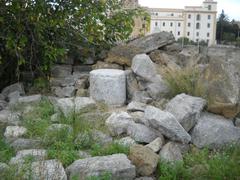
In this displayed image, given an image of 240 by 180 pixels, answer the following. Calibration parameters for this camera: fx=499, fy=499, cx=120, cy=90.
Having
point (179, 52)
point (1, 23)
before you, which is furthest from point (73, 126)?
point (179, 52)

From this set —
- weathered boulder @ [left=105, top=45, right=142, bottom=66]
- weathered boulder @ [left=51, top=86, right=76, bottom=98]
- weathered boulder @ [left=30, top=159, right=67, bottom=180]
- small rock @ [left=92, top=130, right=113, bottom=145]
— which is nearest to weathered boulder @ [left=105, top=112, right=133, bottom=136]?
small rock @ [left=92, top=130, right=113, bottom=145]

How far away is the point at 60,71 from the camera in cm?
873

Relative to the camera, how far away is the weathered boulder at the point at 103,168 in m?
4.98

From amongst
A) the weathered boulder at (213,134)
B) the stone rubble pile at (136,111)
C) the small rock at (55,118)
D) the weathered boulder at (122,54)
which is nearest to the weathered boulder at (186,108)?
the stone rubble pile at (136,111)

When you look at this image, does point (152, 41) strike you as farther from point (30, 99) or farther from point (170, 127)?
point (170, 127)

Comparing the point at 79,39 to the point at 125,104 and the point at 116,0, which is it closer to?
the point at 116,0

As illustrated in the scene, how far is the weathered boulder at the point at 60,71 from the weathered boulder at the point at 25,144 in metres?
2.87

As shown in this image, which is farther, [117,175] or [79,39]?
[79,39]

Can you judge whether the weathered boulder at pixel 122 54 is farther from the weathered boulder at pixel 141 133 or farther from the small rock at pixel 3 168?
the small rock at pixel 3 168

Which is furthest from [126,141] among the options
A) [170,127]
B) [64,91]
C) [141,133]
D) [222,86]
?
[64,91]

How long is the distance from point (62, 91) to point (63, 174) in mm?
3205

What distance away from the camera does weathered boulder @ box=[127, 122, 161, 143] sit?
6.00m

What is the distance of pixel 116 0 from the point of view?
909cm

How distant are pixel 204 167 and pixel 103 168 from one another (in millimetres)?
1100
